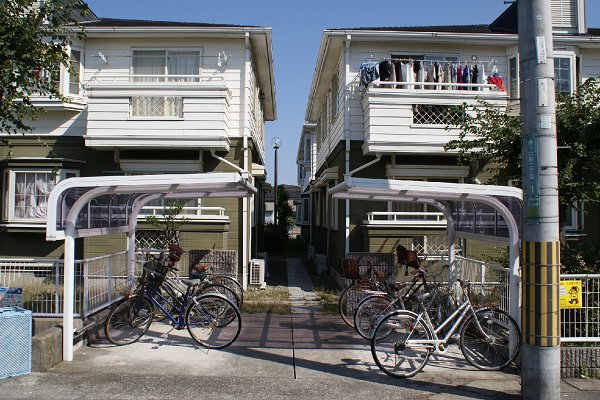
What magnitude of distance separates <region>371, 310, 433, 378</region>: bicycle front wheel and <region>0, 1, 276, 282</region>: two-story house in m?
Answer: 6.09

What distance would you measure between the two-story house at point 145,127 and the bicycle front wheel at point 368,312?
4.92 metres

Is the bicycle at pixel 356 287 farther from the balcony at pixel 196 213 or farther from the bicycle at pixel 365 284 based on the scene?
the balcony at pixel 196 213

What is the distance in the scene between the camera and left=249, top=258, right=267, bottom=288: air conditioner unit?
38.3 ft

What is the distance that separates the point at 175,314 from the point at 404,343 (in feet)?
10.3

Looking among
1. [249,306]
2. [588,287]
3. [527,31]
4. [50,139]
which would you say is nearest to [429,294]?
[588,287]

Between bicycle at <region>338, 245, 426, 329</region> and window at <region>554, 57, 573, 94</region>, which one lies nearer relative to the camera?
bicycle at <region>338, 245, 426, 329</region>

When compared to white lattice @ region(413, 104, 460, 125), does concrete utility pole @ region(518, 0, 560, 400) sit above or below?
below

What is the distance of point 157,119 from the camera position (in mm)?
11219

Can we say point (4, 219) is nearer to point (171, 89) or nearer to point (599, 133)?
point (171, 89)

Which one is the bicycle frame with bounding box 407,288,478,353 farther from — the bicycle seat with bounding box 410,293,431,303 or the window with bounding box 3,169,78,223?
the window with bounding box 3,169,78,223

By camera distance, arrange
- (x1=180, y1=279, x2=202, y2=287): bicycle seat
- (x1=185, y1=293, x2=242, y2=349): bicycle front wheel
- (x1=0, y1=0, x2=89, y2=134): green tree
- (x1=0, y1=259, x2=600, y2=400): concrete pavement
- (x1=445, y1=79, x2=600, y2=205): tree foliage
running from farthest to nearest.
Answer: (x1=180, y1=279, x2=202, y2=287): bicycle seat
(x1=445, y1=79, x2=600, y2=205): tree foliage
(x1=185, y1=293, x2=242, y2=349): bicycle front wheel
(x1=0, y1=0, x2=89, y2=134): green tree
(x1=0, y1=259, x2=600, y2=400): concrete pavement

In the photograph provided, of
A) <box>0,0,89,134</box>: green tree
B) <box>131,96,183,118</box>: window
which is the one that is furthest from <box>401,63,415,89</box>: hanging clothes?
<box>0,0,89,134</box>: green tree

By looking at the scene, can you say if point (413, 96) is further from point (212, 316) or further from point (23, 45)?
point (23, 45)

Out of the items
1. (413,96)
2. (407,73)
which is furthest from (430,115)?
(407,73)
